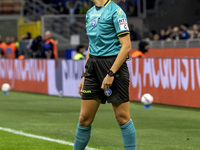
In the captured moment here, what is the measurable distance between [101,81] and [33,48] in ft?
59.5

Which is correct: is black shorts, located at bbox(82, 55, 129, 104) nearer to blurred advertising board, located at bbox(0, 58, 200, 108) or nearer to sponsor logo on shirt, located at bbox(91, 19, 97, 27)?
sponsor logo on shirt, located at bbox(91, 19, 97, 27)

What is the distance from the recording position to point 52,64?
19.3 m

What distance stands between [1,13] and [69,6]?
19.3ft

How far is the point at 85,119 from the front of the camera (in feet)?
20.4

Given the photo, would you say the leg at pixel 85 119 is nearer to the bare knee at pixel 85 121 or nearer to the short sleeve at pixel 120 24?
the bare knee at pixel 85 121

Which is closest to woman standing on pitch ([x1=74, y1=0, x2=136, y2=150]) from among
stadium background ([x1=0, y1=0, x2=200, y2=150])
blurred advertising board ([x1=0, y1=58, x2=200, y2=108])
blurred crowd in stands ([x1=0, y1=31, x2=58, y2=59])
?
stadium background ([x1=0, y1=0, x2=200, y2=150])

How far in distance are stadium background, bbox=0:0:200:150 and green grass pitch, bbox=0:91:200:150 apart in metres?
0.35

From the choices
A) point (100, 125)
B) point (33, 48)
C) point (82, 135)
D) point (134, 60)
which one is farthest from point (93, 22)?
point (33, 48)

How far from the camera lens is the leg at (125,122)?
20.0 ft

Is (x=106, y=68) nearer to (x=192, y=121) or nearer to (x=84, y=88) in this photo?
(x=84, y=88)

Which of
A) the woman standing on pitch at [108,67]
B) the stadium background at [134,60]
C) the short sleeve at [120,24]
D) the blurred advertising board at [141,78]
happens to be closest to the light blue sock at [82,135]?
the woman standing on pitch at [108,67]

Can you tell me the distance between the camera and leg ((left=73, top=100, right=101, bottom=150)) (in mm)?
6180

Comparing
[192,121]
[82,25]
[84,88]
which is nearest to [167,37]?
[82,25]

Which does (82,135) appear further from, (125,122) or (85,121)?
(125,122)
